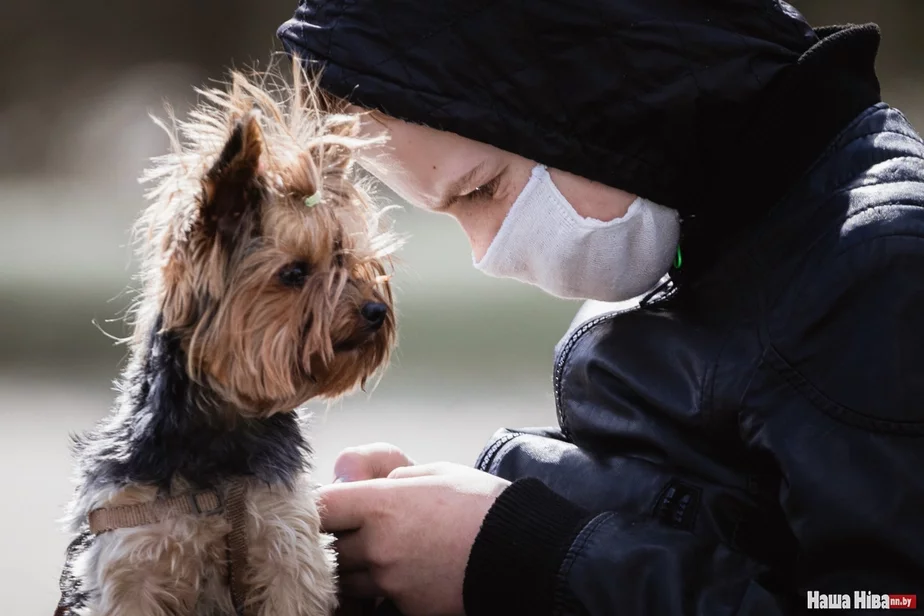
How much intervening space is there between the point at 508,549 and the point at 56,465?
2403 mm

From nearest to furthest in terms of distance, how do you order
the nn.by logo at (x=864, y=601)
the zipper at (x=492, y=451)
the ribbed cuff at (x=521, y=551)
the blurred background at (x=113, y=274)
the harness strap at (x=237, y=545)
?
the nn.by logo at (x=864, y=601), the ribbed cuff at (x=521, y=551), the harness strap at (x=237, y=545), the zipper at (x=492, y=451), the blurred background at (x=113, y=274)

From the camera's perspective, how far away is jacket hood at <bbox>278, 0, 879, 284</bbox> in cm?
115

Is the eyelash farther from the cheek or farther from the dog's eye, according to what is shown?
the dog's eye

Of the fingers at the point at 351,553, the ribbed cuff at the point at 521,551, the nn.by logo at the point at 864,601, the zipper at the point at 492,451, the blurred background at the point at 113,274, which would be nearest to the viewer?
the nn.by logo at the point at 864,601

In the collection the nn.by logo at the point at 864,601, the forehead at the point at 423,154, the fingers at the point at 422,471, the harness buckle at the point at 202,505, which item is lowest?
the nn.by logo at the point at 864,601

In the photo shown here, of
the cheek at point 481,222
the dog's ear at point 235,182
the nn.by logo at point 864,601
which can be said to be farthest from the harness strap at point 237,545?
the nn.by logo at point 864,601

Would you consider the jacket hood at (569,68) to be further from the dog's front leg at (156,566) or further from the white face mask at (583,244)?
the dog's front leg at (156,566)

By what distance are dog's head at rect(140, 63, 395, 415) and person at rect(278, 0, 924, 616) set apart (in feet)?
0.33

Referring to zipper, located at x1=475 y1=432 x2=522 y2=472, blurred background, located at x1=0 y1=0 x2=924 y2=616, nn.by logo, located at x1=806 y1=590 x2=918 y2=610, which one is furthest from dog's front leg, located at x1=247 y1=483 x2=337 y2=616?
blurred background, located at x1=0 y1=0 x2=924 y2=616

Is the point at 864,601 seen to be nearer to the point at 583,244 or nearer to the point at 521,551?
the point at 521,551

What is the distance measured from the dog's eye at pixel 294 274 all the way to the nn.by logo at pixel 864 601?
745mm

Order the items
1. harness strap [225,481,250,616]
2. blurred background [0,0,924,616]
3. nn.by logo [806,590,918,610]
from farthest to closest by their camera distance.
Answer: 1. blurred background [0,0,924,616]
2. harness strap [225,481,250,616]
3. nn.by logo [806,590,918,610]

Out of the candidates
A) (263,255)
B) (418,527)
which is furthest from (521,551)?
(263,255)

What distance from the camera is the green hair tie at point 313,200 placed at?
52.2 inches
